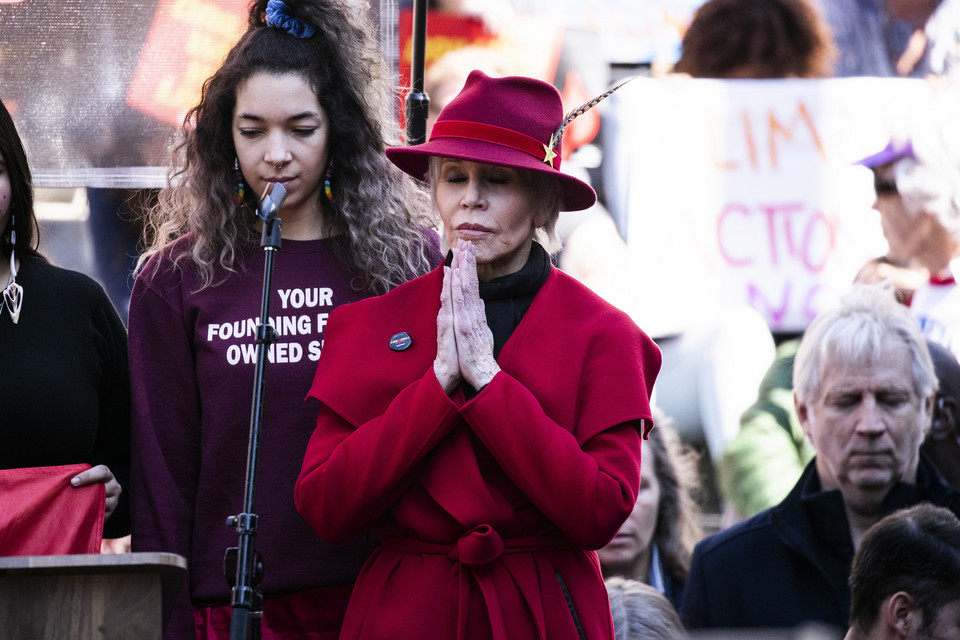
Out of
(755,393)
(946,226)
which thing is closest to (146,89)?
(755,393)

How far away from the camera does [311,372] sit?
2879 millimetres

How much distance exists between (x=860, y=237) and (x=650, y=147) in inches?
34.8

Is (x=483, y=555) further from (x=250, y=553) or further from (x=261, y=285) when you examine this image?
(x=261, y=285)

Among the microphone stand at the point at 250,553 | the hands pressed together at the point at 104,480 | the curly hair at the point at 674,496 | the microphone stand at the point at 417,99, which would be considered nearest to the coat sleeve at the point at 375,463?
the microphone stand at the point at 250,553

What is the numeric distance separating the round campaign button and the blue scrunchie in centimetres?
89

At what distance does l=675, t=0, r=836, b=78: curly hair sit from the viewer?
501 cm

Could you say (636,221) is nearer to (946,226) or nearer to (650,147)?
(650,147)

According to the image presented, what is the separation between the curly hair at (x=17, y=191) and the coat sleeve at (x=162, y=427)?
0.30m

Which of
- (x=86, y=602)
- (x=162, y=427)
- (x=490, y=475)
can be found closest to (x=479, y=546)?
(x=490, y=475)

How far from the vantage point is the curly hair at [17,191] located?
9.59 ft

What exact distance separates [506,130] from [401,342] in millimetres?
482

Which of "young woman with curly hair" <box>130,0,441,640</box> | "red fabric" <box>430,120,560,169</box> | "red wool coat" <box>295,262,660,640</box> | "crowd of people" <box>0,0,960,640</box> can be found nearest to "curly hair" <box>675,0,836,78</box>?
"crowd of people" <box>0,0,960,640</box>

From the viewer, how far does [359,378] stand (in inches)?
100

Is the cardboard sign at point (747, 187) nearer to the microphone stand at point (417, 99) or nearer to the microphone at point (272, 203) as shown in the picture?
the microphone stand at point (417, 99)
